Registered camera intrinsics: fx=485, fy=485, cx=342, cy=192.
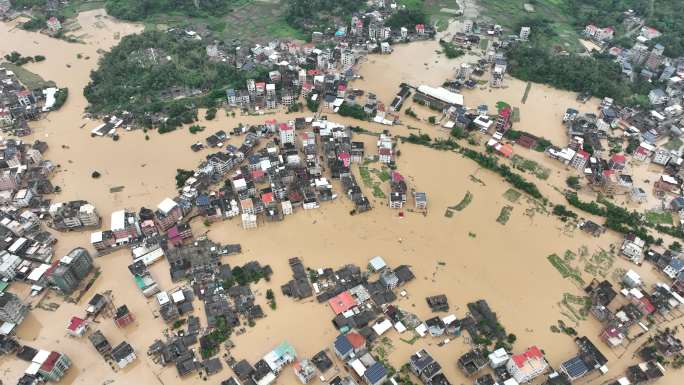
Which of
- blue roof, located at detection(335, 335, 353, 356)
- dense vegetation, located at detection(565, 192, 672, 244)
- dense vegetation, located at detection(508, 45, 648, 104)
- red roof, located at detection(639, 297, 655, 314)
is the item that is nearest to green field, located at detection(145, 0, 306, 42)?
dense vegetation, located at detection(508, 45, 648, 104)

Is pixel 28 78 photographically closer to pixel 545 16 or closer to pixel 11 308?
pixel 11 308

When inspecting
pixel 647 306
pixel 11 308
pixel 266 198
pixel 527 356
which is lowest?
pixel 11 308

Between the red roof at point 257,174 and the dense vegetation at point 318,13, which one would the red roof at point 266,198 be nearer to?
the red roof at point 257,174

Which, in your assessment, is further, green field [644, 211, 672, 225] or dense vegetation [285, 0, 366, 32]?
dense vegetation [285, 0, 366, 32]

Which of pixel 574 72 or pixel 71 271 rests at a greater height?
pixel 574 72

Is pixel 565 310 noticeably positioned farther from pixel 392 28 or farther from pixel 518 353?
pixel 392 28

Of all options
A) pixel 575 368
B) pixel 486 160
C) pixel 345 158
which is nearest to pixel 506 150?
pixel 486 160

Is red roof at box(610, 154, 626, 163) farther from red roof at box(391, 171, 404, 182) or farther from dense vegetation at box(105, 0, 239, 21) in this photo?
dense vegetation at box(105, 0, 239, 21)
